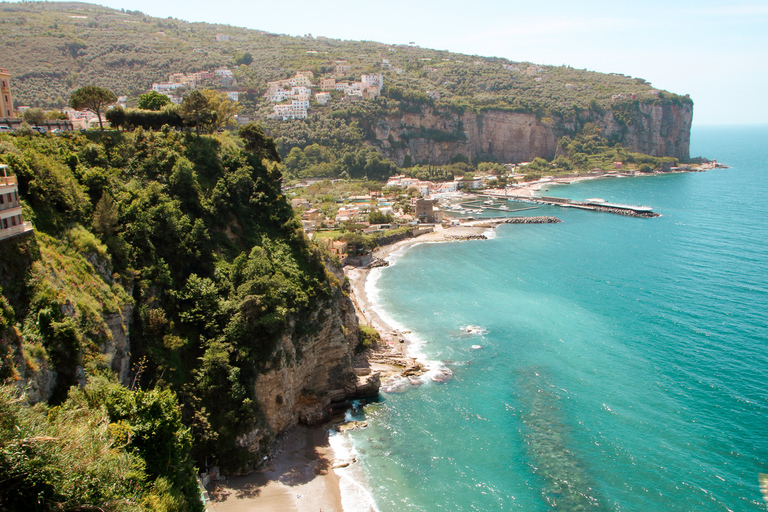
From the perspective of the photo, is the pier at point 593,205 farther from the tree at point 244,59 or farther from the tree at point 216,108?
the tree at point 244,59

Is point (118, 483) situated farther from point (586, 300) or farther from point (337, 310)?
point (586, 300)

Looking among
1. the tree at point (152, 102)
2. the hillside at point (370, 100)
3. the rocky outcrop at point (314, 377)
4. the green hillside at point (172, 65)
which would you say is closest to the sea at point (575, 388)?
the rocky outcrop at point (314, 377)

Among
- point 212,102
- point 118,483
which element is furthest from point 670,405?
point 212,102

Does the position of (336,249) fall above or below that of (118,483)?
below

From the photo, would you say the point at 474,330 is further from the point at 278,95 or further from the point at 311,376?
the point at 278,95

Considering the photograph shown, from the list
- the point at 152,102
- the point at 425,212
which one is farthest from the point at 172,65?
the point at 152,102

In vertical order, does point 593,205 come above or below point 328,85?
below
